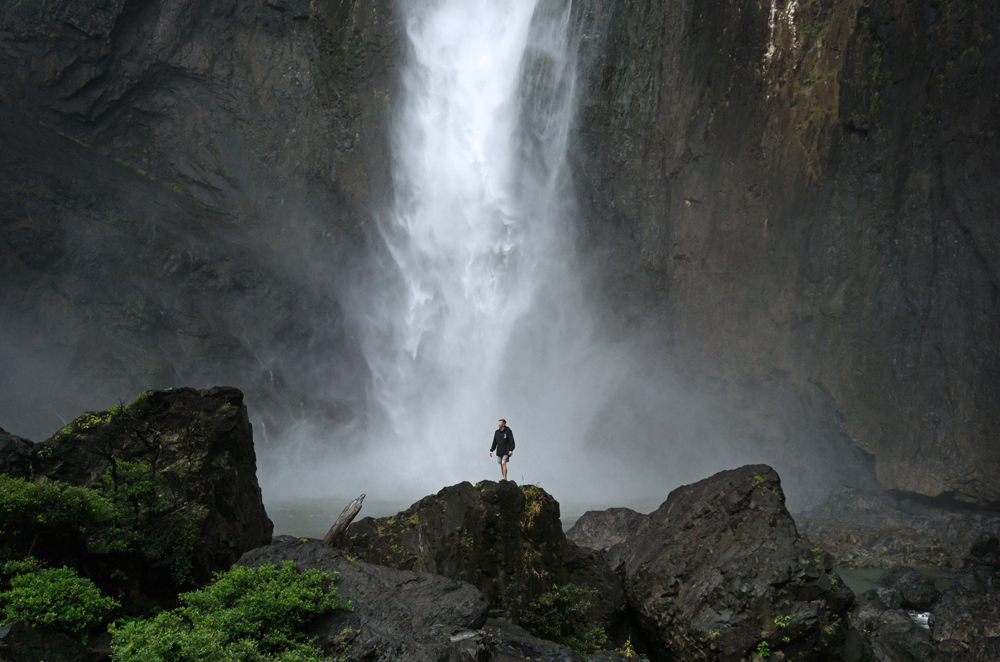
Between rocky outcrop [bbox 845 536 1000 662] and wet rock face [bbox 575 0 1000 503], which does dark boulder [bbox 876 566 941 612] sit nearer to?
rocky outcrop [bbox 845 536 1000 662]

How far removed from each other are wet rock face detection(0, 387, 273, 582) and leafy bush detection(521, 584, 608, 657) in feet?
11.9

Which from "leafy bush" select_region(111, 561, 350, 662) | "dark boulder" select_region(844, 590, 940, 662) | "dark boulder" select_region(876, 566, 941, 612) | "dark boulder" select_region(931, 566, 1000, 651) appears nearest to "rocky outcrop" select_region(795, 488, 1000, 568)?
"dark boulder" select_region(876, 566, 941, 612)

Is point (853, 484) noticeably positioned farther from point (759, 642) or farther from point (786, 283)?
point (759, 642)

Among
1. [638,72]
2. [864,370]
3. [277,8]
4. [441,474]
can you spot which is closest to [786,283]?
[864,370]

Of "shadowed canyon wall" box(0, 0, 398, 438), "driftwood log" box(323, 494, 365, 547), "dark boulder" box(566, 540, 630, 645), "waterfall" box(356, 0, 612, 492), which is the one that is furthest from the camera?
"waterfall" box(356, 0, 612, 492)

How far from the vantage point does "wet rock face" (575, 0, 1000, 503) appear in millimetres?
16031

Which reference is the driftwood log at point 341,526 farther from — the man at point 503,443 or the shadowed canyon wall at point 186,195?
the shadowed canyon wall at point 186,195

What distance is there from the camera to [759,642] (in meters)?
6.60

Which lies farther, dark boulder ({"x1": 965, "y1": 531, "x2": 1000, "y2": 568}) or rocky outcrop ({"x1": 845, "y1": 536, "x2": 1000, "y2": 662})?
dark boulder ({"x1": 965, "y1": 531, "x2": 1000, "y2": 568})

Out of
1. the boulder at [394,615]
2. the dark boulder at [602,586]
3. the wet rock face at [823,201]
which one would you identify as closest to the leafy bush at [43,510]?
the boulder at [394,615]

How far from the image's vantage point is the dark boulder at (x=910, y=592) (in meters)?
12.1

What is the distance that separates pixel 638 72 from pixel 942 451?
52.5 feet

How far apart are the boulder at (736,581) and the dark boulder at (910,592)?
6.38m

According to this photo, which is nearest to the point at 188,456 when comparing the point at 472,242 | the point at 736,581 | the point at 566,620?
the point at 566,620
